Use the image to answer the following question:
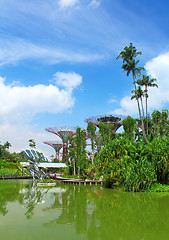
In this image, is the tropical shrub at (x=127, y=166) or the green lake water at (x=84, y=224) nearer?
the green lake water at (x=84, y=224)

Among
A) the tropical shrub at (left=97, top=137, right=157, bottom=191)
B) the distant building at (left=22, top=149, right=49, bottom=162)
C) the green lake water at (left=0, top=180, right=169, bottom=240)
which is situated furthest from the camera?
the distant building at (left=22, top=149, right=49, bottom=162)

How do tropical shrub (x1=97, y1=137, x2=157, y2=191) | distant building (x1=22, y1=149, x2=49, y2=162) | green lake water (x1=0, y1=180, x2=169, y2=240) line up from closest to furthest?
green lake water (x1=0, y1=180, x2=169, y2=240) < tropical shrub (x1=97, y1=137, x2=157, y2=191) < distant building (x1=22, y1=149, x2=49, y2=162)

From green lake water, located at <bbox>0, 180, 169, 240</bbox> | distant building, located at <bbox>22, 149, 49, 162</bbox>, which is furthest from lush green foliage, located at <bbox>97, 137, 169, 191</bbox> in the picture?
distant building, located at <bbox>22, 149, 49, 162</bbox>

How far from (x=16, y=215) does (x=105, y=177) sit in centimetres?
1395

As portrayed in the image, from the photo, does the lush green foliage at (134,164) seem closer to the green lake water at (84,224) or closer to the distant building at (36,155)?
the green lake water at (84,224)

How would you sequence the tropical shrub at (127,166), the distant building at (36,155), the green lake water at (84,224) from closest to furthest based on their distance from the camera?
the green lake water at (84,224)
the tropical shrub at (127,166)
the distant building at (36,155)

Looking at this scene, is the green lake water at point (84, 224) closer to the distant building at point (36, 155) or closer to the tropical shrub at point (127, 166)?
the tropical shrub at point (127, 166)

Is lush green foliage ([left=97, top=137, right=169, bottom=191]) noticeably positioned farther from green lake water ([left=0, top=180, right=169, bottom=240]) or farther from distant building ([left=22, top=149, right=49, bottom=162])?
distant building ([left=22, top=149, right=49, bottom=162])

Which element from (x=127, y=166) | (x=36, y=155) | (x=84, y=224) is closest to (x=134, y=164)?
(x=127, y=166)

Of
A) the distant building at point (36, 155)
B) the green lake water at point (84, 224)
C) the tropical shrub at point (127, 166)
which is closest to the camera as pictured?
the green lake water at point (84, 224)

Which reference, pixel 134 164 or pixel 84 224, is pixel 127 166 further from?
pixel 84 224

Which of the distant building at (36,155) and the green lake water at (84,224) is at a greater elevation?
the distant building at (36,155)

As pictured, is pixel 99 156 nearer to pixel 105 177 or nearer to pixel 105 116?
pixel 105 177

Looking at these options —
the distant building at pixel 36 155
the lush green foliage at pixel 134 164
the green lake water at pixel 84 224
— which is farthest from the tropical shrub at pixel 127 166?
the distant building at pixel 36 155
